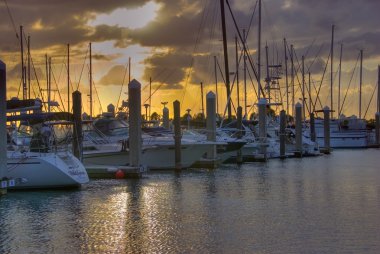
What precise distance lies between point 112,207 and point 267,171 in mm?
16649

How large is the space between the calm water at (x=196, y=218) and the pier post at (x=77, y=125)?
1816 mm

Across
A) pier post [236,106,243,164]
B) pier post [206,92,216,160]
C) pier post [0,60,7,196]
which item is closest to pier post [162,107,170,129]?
pier post [236,106,243,164]

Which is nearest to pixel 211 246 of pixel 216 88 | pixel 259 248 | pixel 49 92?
pixel 259 248

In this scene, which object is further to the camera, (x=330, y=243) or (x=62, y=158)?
(x=62, y=158)

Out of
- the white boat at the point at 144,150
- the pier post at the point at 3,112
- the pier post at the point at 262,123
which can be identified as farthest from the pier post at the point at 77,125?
the pier post at the point at 262,123

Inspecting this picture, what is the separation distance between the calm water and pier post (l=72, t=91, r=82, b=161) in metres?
1.82

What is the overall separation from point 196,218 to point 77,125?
1130 centimetres

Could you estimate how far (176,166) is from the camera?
3244 centimetres

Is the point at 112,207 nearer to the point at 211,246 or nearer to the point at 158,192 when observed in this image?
the point at 158,192

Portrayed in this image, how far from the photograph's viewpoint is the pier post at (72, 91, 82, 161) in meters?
Answer: 26.2

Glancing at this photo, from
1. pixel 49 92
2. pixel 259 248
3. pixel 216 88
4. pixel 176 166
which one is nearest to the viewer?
pixel 259 248

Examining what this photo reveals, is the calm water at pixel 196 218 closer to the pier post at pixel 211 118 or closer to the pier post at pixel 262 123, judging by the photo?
the pier post at pixel 211 118

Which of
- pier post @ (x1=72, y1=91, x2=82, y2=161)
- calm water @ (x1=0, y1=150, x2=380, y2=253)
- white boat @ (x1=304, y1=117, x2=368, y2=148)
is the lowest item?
calm water @ (x1=0, y1=150, x2=380, y2=253)

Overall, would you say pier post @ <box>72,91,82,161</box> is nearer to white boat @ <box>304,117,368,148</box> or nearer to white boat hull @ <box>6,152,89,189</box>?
white boat hull @ <box>6,152,89,189</box>
